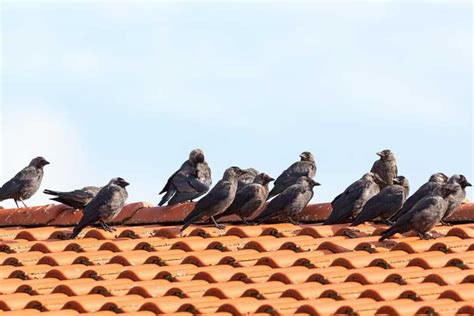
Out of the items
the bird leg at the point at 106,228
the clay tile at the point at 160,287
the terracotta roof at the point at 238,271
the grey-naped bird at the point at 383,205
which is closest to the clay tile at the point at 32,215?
the terracotta roof at the point at 238,271

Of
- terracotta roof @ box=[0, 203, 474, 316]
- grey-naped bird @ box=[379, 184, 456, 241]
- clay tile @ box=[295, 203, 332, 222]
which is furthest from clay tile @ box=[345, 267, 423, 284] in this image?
clay tile @ box=[295, 203, 332, 222]

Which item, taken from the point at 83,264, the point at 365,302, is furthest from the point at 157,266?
the point at 365,302

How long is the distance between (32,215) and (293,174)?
343 cm

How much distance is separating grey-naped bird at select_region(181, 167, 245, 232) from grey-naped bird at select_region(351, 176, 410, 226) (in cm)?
141

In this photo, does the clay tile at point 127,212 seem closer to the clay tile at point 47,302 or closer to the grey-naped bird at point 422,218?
the grey-naped bird at point 422,218

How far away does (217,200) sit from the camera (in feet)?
45.9

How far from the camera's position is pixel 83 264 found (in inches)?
443

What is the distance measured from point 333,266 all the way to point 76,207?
16.2 feet

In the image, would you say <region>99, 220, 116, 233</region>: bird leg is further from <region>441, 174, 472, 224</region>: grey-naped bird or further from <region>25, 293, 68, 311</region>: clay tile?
<region>25, 293, 68, 311</region>: clay tile

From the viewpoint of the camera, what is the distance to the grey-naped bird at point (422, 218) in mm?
12344

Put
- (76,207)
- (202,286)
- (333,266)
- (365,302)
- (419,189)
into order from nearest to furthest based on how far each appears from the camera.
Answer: (365,302), (202,286), (333,266), (419,189), (76,207)

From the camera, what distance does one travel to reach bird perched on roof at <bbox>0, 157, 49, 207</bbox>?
17.6 m

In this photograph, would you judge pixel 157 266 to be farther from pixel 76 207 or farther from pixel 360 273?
pixel 76 207

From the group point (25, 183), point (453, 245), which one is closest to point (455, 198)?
point (453, 245)
